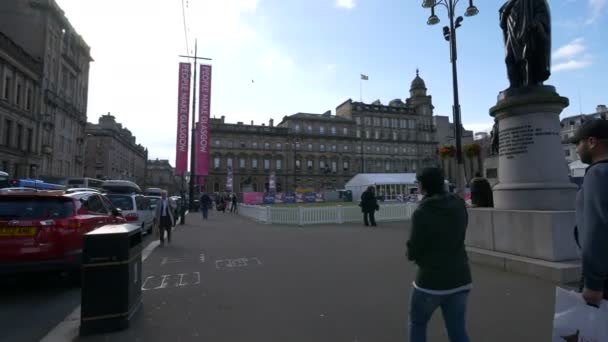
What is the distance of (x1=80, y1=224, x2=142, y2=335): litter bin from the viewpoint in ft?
12.0

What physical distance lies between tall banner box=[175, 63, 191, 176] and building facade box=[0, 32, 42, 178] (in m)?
20.3

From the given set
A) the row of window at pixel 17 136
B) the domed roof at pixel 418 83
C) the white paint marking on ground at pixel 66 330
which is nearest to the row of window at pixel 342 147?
the domed roof at pixel 418 83

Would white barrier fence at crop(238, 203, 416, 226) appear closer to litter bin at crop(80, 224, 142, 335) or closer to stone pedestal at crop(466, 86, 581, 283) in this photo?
stone pedestal at crop(466, 86, 581, 283)

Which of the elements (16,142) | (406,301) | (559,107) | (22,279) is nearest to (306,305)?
(406,301)

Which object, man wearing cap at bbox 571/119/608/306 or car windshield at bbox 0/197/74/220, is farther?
car windshield at bbox 0/197/74/220

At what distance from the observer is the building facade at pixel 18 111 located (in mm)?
30192

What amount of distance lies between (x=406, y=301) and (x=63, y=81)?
52701mm

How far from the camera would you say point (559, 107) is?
21.4 ft

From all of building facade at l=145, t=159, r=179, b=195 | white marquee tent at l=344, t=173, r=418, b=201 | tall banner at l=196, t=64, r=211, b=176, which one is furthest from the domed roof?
building facade at l=145, t=159, r=179, b=195

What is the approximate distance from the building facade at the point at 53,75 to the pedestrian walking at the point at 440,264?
39.1 m

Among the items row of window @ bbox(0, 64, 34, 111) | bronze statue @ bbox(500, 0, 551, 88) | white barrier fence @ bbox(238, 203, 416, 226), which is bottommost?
white barrier fence @ bbox(238, 203, 416, 226)

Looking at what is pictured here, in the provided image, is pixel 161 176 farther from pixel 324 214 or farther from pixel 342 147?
pixel 324 214

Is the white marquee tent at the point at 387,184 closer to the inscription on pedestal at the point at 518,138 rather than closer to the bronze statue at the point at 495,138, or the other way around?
the bronze statue at the point at 495,138

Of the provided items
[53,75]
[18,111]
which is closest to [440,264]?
[18,111]
